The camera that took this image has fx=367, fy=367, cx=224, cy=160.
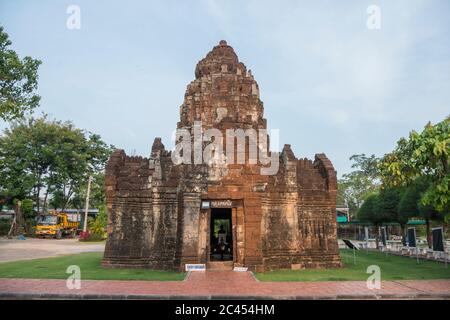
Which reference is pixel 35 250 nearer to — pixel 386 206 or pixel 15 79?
pixel 15 79

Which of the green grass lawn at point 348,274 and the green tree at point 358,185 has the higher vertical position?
the green tree at point 358,185

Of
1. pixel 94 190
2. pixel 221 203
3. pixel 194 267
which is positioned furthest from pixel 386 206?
pixel 94 190

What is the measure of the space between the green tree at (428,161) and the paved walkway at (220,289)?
267 cm

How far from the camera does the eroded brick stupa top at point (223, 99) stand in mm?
15742

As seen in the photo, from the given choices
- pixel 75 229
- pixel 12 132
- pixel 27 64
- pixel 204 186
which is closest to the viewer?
pixel 204 186

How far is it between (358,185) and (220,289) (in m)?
53.5

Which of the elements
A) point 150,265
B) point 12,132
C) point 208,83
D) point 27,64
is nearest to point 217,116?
point 208,83

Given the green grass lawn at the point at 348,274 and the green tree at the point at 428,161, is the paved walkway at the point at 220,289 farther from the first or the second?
the green tree at the point at 428,161

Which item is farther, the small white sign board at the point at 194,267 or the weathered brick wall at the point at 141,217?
the weathered brick wall at the point at 141,217

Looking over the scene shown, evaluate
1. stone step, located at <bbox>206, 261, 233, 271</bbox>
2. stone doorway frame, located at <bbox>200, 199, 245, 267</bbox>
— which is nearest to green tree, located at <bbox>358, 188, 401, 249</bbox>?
stone doorway frame, located at <bbox>200, 199, 245, 267</bbox>

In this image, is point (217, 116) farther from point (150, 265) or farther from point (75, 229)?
point (75, 229)

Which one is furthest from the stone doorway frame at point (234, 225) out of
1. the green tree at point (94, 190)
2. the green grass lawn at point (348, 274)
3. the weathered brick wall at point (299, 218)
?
the green tree at point (94, 190)
